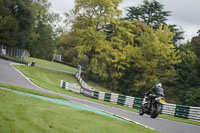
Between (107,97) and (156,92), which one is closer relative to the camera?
(156,92)

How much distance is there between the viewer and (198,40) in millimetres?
41969

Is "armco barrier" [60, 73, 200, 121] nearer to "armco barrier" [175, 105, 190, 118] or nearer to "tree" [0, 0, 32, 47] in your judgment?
"armco barrier" [175, 105, 190, 118]

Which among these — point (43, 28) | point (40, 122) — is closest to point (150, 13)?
point (43, 28)

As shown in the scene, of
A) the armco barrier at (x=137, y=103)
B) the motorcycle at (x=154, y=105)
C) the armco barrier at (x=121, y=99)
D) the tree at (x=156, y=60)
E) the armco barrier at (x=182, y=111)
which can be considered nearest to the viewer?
the motorcycle at (x=154, y=105)

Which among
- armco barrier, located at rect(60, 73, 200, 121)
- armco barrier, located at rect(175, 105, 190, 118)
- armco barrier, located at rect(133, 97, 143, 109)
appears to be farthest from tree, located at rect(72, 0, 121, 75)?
armco barrier, located at rect(175, 105, 190, 118)

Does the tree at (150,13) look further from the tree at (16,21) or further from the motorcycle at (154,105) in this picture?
A: the motorcycle at (154,105)

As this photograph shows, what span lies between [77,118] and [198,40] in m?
35.9

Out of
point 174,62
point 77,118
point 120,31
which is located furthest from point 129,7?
point 77,118

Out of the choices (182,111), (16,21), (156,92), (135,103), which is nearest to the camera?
(156,92)

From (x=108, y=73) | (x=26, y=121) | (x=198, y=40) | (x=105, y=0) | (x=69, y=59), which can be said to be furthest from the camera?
(x=69, y=59)

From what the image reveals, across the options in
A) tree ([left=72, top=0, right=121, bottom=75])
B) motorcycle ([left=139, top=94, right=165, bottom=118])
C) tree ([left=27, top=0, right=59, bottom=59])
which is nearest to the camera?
motorcycle ([left=139, top=94, right=165, bottom=118])

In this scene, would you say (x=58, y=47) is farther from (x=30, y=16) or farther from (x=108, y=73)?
(x=108, y=73)

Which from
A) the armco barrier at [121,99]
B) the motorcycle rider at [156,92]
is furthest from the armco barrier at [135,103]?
the motorcycle rider at [156,92]

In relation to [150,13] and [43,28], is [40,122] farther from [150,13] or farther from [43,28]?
[43,28]
